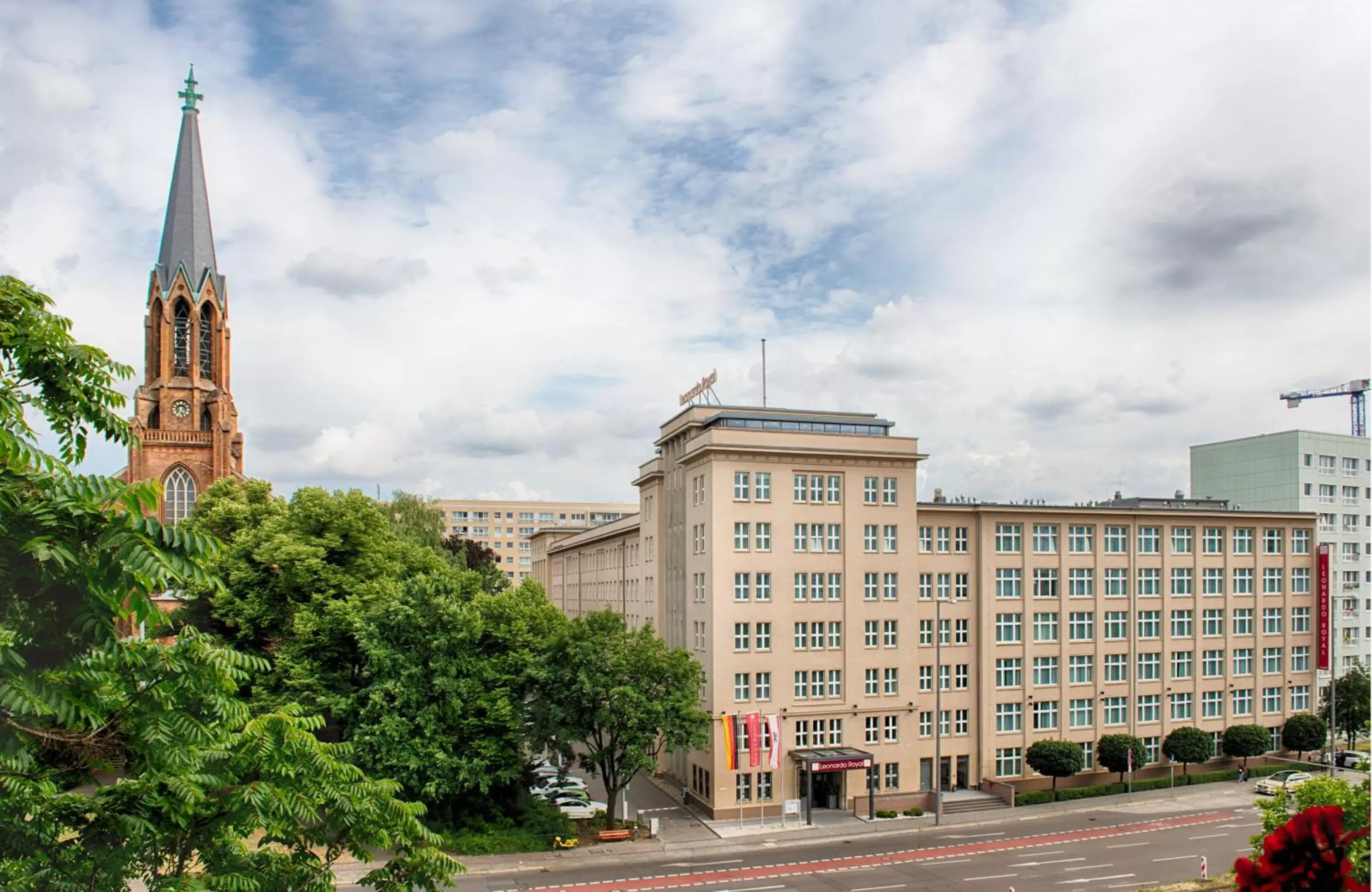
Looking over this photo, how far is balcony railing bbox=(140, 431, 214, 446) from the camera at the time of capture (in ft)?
254

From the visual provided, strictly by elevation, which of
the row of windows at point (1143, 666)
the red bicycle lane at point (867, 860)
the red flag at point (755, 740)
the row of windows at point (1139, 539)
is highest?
the row of windows at point (1139, 539)

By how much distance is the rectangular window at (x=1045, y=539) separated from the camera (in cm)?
5928

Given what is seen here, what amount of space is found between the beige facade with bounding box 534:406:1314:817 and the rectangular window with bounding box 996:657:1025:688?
9 centimetres

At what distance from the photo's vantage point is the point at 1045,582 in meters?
59.2

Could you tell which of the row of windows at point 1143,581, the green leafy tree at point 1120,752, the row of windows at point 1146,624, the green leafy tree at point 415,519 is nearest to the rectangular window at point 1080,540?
the row of windows at point 1143,581

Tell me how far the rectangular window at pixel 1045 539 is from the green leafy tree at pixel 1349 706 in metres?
22.7

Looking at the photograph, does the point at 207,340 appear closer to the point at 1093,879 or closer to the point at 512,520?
the point at 1093,879

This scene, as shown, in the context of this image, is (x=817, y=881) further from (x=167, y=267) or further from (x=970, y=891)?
(x=167, y=267)

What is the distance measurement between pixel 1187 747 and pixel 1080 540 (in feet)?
42.9

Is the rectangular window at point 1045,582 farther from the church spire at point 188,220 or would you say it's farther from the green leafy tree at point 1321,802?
the church spire at point 188,220

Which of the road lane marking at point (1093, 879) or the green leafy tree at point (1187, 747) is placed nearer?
the road lane marking at point (1093, 879)

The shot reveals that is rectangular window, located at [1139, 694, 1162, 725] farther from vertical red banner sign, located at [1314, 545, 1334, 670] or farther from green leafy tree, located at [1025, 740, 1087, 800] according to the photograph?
vertical red banner sign, located at [1314, 545, 1334, 670]

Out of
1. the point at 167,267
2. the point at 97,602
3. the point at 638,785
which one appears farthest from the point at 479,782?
the point at 167,267

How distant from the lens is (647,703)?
43.9 meters
